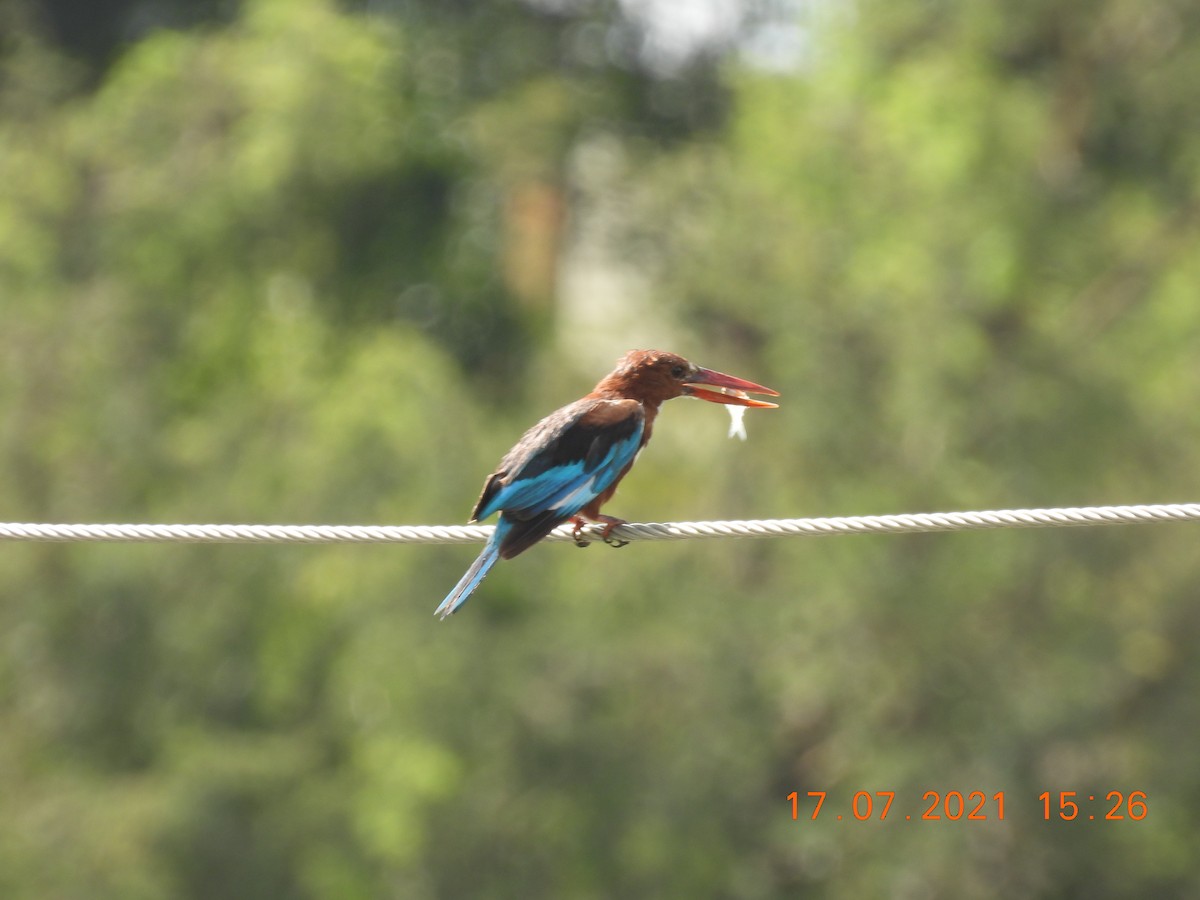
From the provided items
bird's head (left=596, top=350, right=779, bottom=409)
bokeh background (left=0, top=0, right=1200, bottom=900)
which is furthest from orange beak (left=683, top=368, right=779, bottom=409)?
bokeh background (left=0, top=0, right=1200, bottom=900)

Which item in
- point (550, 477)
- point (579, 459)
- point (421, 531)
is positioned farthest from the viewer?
point (579, 459)

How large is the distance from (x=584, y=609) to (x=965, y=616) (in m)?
3.07

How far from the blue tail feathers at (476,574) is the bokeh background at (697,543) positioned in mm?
8358

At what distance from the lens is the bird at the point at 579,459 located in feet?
16.9

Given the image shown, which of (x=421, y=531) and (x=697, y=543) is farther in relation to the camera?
(x=697, y=543)

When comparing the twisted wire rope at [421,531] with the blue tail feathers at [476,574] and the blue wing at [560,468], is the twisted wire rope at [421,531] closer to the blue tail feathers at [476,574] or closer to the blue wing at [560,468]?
the blue tail feathers at [476,574]

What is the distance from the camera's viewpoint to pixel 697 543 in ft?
47.1

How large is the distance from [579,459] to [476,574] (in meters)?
0.61

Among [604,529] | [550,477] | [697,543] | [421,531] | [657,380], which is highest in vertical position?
[697,543]

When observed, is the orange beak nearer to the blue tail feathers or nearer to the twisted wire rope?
the blue tail feathers

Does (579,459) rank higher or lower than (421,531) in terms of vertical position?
higher

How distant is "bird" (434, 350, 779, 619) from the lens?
16.9 ft

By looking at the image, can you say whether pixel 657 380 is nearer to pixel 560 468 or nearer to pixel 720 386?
pixel 720 386

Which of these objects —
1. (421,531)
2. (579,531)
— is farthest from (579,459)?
(421,531)
